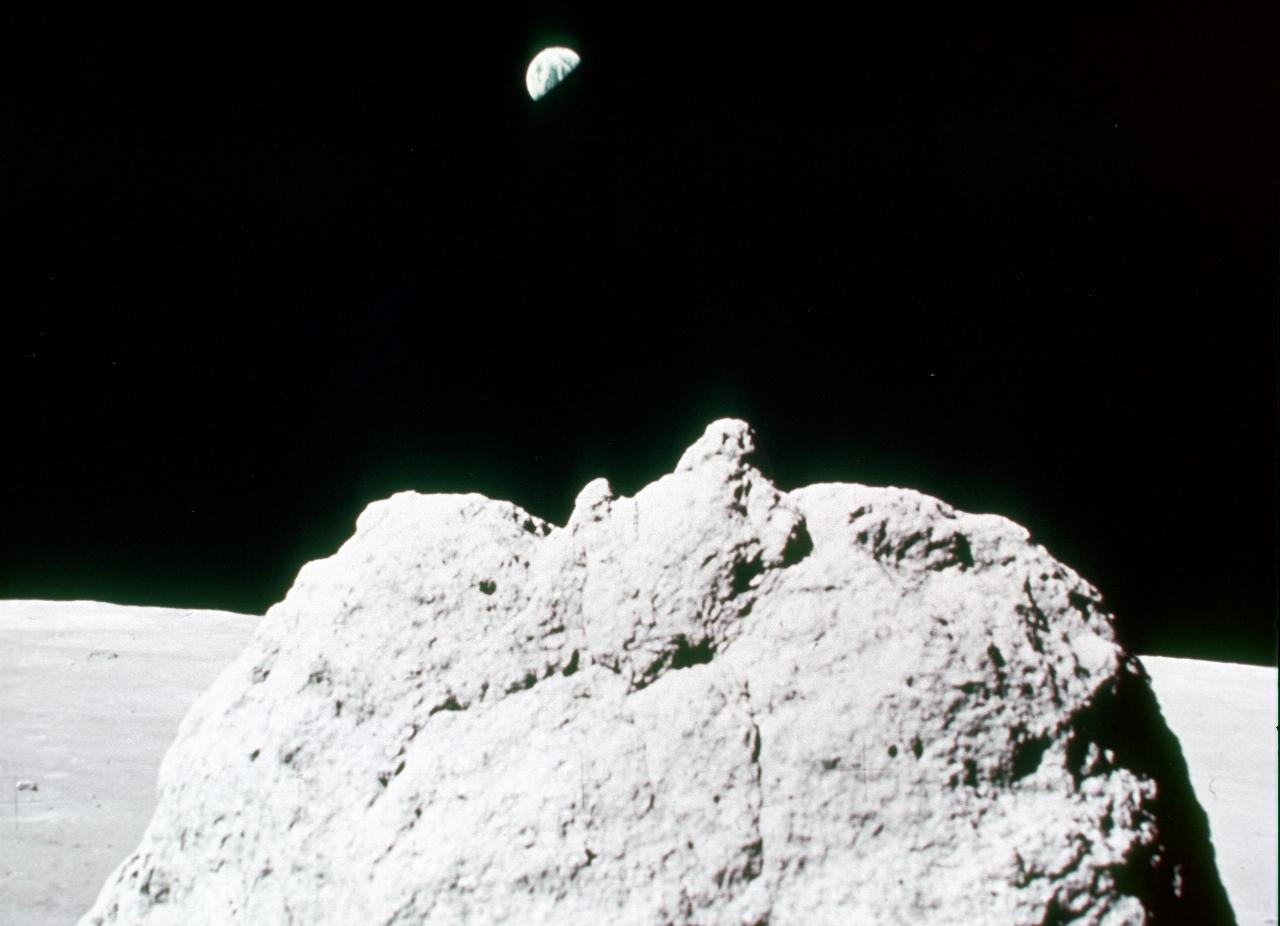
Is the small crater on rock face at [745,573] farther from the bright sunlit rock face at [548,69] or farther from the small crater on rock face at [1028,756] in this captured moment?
the bright sunlit rock face at [548,69]

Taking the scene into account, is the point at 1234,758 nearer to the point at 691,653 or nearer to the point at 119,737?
the point at 691,653

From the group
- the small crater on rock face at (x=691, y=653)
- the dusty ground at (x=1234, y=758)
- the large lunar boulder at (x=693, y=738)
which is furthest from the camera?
the dusty ground at (x=1234, y=758)

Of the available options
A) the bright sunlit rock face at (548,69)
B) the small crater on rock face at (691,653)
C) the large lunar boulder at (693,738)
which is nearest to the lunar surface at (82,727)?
the large lunar boulder at (693,738)

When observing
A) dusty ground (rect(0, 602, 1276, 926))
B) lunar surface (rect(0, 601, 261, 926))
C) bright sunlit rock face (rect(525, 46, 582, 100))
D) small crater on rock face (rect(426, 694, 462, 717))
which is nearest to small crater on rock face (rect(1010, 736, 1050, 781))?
dusty ground (rect(0, 602, 1276, 926))

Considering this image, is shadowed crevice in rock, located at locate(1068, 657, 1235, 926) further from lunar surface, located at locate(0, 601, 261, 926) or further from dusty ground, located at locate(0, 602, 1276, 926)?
lunar surface, located at locate(0, 601, 261, 926)

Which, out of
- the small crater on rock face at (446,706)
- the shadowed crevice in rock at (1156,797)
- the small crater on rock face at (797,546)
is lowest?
the shadowed crevice in rock at (1156,797)

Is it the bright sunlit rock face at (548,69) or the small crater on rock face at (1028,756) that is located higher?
the bright sunlit rock face at (548,69)

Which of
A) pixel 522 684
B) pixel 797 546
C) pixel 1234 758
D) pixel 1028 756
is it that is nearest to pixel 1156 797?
pixel 1028 756
